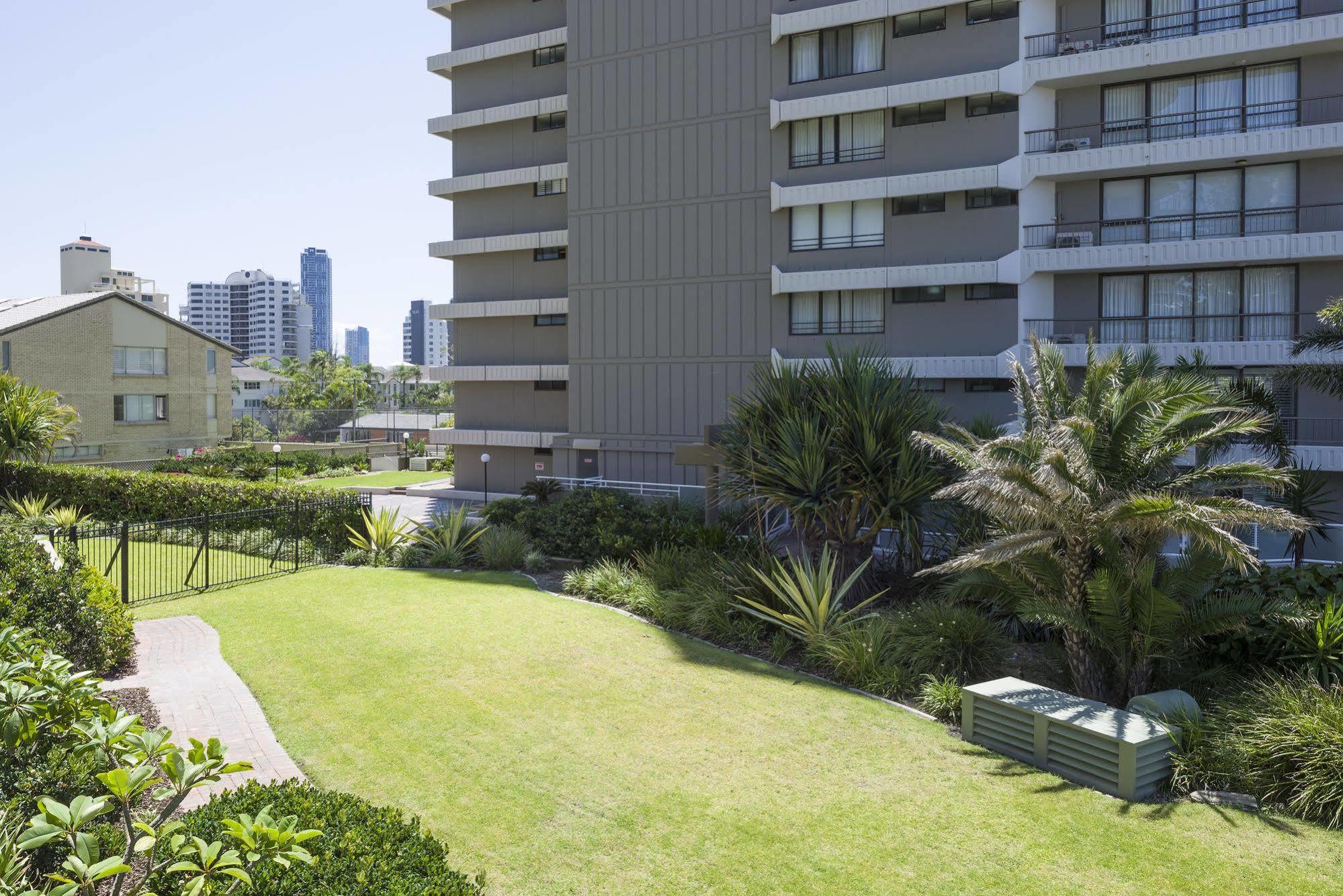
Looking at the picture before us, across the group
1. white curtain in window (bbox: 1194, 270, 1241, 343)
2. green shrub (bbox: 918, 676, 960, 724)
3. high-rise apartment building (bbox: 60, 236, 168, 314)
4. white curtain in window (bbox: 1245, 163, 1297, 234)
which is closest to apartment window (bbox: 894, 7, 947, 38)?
white curtain in window (bbox: 1245, 163, 1297, 234)

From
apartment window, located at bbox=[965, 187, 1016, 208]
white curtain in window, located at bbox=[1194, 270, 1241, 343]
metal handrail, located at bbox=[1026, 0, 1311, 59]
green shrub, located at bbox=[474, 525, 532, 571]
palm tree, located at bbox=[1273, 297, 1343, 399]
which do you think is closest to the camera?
palm tree, located at bbox=[1273, 297, 1343, 399]

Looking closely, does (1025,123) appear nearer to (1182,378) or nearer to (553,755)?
(1182,378)

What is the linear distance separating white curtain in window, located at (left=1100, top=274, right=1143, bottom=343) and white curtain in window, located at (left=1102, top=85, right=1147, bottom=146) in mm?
3968

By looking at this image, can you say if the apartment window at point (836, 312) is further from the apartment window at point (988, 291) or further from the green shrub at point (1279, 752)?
the green shrub at point (1279, 752)

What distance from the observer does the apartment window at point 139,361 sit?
48094 mm

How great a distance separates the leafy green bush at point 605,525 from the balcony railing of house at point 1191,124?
16.4 m

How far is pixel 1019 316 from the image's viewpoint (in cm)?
2862

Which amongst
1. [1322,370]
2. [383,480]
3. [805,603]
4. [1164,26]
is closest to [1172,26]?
[1164,26]

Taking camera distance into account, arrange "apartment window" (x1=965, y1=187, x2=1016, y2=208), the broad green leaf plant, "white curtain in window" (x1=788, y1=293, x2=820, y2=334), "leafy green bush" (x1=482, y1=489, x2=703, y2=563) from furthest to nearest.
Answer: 1. "white curtain in window" (x1=788, y1=293, x2=820, y2=334)
2. "apartment window" (x1=965, y1=187, x2=1016, y2=208)
3. "leafy green bush" (x1=482, y1=489, x2=703, y2=563)
4. the broad green leaf plant

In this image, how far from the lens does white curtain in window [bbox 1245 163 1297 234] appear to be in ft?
85.9

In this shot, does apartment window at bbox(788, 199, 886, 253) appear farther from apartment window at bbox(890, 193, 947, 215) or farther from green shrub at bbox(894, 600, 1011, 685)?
green shrub at bbox(894, 600, 1011, 685)

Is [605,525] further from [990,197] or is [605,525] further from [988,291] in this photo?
[990,197]

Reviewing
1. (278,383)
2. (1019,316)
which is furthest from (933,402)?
(278,383)

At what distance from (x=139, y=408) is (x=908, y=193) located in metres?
40.7
